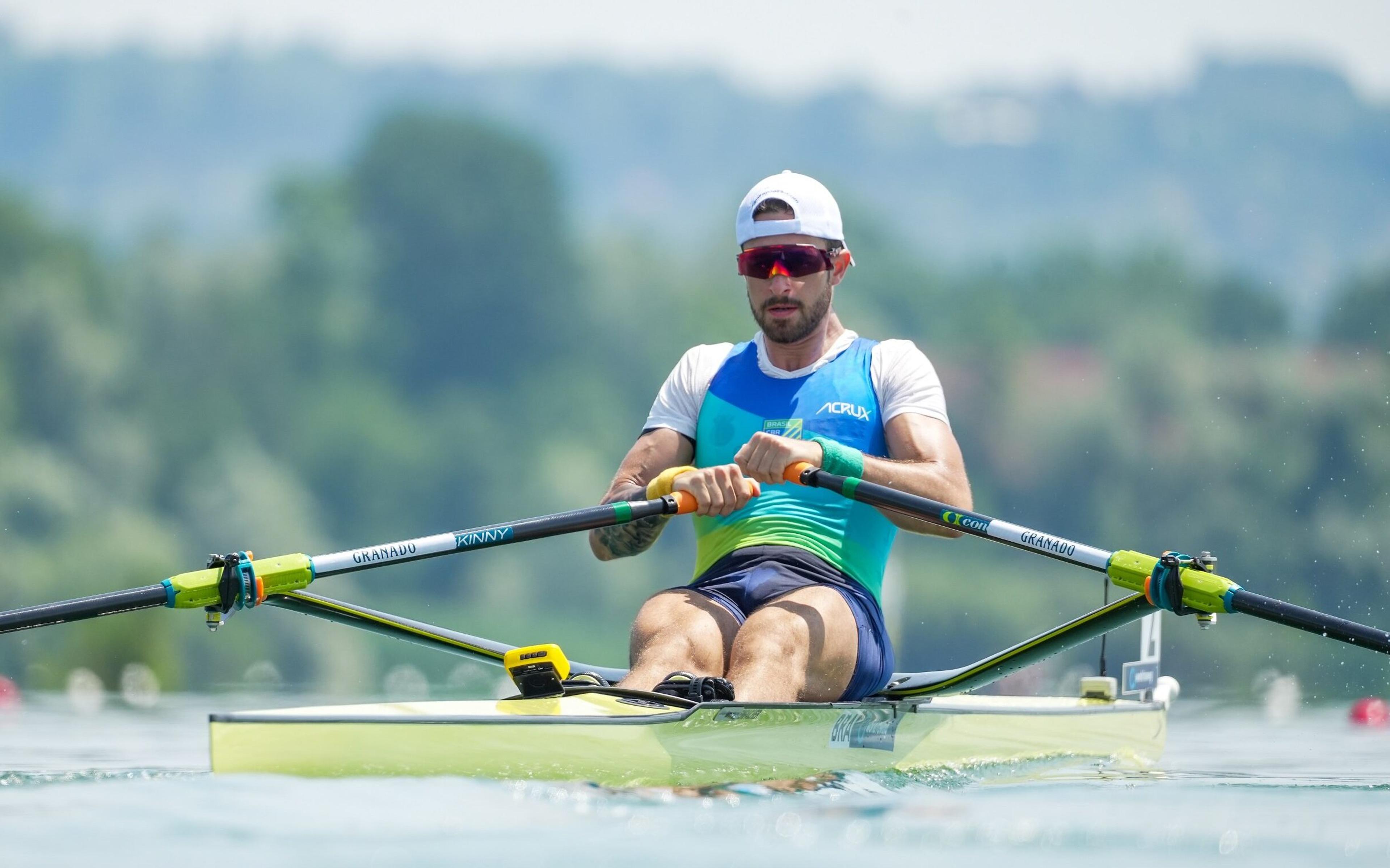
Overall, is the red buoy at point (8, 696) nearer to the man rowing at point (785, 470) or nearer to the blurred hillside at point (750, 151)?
the man rowing at point (785, 470)

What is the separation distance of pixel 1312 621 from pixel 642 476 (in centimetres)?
246

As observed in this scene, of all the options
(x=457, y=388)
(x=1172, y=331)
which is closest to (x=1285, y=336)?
(x=1172, y=331)

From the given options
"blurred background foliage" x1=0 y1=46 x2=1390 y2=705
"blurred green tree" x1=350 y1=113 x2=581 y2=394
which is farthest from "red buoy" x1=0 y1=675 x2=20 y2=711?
"blurred green tree" x1=350 y1=113 x2=581 y2=394

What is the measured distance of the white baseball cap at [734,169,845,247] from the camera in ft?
21.0

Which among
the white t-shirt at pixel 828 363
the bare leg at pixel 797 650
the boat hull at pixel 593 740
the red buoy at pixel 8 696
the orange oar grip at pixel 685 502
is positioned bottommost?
the boat hull at pixel 593 740

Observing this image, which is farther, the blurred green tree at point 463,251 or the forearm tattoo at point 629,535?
the blurred green tree at point 463,251

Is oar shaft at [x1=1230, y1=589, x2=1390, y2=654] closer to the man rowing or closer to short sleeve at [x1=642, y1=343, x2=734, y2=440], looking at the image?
the man rowing

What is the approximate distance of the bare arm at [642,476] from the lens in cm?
656

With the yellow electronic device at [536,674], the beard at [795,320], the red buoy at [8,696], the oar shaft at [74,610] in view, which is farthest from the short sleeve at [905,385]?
the red buoy at [8,696]

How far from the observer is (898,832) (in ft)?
15.1

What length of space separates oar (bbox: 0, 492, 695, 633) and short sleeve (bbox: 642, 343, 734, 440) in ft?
Answer: 1.69

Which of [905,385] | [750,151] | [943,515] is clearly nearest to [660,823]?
[943,515]

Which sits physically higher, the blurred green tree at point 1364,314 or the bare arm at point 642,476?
the blurred green tree at point 1364,314

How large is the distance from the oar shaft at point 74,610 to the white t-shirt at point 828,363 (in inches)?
76.8
